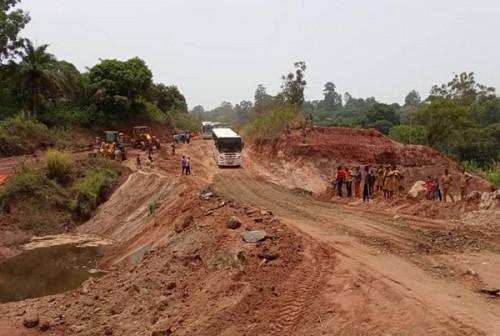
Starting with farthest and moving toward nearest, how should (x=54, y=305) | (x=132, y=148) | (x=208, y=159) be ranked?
(x=132, y=148) < (x=208, y=159) < (x=54, y=305)

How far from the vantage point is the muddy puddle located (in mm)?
22391

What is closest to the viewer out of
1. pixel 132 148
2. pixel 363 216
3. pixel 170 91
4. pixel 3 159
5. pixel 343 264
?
pixel 343 264

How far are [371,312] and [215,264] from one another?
5.95m

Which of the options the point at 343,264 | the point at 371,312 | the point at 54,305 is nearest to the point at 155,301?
the point at 54,305

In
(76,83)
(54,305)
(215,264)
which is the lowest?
(54,305)

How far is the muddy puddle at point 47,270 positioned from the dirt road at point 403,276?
32.2 ft

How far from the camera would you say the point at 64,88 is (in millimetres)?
47125

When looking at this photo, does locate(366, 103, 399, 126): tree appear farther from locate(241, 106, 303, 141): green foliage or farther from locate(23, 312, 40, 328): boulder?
locate(23, 312, 40, 328): boulder

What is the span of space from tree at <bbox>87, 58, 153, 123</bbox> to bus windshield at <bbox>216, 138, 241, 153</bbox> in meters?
18.2

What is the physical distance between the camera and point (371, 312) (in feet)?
37.4

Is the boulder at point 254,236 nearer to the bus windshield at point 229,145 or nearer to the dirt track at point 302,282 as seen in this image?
the dirt track at point 302,282

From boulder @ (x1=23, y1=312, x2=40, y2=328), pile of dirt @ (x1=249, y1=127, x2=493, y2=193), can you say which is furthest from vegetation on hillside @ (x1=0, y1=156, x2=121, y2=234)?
boulder @ (x1=23, y1=312, x2=40, y2=328)

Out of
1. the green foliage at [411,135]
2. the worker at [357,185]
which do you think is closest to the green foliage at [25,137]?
the worker at [357,185]

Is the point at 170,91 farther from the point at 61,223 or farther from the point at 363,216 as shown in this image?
the point at 363,216
